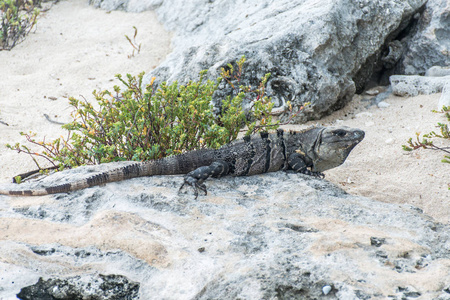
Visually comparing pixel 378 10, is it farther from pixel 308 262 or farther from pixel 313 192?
pixel 308 262

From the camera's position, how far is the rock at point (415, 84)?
671 cm

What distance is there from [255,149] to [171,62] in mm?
3108

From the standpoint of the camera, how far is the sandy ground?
15.9 feet

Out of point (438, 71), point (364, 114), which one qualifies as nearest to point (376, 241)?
point (364, 114)

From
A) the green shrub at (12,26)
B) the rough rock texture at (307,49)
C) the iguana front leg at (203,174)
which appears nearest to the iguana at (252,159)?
the iguana front leg at (203,174)

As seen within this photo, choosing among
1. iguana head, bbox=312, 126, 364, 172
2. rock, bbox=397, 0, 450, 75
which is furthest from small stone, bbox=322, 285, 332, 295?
rock, bbox=397, 0, 450, 75

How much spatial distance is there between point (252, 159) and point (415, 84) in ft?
12.5

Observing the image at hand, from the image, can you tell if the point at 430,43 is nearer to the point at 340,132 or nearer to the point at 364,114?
the point at 364,114

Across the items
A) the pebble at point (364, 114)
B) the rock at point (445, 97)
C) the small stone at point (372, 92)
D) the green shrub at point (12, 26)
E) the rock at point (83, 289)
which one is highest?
the green shrub at point (12, 26)

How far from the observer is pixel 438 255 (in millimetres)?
2816

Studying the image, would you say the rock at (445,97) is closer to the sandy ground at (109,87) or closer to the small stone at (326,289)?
the sandy ground at (109,87)

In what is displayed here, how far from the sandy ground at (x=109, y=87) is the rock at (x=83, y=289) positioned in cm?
287

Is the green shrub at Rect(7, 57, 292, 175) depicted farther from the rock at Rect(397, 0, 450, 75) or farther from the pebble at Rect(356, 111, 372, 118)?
the rock at Rect(397, 0, 450, 75)

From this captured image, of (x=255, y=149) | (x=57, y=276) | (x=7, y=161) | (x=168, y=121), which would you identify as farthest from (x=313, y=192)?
(x=7, y=161)
